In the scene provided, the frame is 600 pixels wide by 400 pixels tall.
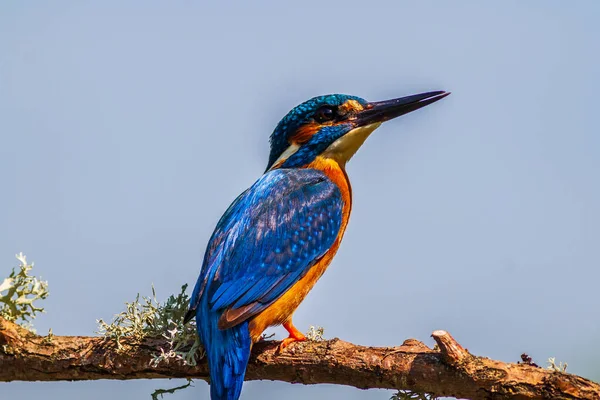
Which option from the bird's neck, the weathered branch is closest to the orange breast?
the bird's neck

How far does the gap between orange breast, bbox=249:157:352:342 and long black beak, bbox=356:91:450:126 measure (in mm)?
381

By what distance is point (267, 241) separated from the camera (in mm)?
5020

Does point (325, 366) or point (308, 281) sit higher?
point (308, 281)

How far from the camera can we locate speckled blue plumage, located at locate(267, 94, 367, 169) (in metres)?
5.87

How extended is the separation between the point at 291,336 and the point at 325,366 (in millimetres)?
443

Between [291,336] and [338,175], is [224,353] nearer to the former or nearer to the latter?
[291,336]

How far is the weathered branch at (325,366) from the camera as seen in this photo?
13.0 ft

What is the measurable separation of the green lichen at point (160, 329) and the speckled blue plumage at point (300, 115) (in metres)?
1.74

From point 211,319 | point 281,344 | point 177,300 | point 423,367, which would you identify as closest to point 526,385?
point 423,367

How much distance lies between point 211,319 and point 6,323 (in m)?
1.01

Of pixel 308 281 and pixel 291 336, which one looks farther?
pixel 308 281

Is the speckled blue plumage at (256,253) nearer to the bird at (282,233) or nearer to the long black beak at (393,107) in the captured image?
the bird at (282,233)

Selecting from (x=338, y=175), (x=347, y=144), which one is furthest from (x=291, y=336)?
(x=347, y=144)

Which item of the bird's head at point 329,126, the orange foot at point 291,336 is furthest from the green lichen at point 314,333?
the bird's head at point 329,126
